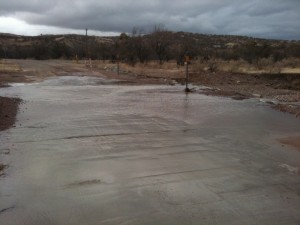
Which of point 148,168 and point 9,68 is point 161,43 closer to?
point 9,68

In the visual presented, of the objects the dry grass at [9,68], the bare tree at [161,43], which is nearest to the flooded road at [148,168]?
the dry grass at [9,68]

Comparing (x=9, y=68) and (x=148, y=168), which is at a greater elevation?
(x=9, y=68)

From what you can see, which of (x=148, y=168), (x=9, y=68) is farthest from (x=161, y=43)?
(x=148, y=168)

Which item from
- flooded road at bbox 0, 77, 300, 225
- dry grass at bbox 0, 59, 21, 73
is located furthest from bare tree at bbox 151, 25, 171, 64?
flooded road at bbox 0, 77, 300, 225

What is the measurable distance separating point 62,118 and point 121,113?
84.5 inches

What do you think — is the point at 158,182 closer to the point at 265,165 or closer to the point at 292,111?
the point at 265,165

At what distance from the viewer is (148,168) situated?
28.1ft

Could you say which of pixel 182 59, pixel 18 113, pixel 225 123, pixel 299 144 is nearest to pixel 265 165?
pixel 299 144

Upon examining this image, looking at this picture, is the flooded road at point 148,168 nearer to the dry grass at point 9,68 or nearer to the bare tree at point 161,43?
the dry grass at point 9,68

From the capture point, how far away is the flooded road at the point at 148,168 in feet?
21.1

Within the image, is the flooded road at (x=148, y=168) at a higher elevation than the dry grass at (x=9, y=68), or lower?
lower

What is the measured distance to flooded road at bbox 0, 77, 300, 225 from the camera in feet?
21.1

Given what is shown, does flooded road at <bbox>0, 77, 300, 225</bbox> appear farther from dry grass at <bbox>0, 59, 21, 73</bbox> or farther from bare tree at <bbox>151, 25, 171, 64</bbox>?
bare tree at <bbox>151, 25, 171, 64</bbox>

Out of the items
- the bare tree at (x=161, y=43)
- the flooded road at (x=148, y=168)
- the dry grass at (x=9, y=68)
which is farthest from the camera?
the bare tree at (x=161, y=43)
